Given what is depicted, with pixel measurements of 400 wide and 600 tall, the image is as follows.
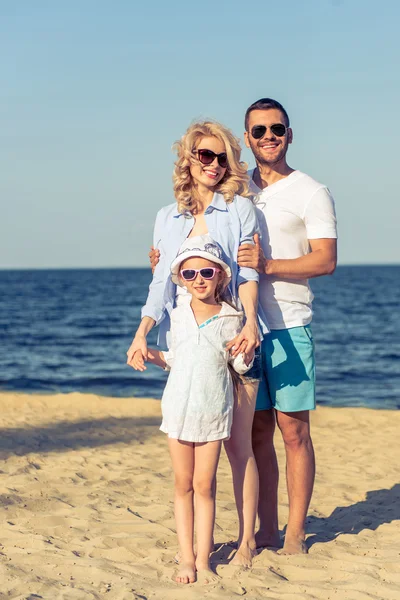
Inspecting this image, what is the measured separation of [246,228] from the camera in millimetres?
3865

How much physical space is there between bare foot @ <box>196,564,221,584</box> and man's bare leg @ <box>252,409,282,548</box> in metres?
0.72

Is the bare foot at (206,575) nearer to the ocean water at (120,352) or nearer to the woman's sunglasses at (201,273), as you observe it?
the woman's sunglasses at (201,273)

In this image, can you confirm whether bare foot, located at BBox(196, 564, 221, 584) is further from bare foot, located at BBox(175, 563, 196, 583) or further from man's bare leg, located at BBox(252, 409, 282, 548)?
man's bare leg, located at BBox(252, 409, 282, 548)

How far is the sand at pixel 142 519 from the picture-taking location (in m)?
3.82

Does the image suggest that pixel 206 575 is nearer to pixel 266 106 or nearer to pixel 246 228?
pixel 246 228

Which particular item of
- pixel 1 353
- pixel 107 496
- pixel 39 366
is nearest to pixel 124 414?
pixel 107 496

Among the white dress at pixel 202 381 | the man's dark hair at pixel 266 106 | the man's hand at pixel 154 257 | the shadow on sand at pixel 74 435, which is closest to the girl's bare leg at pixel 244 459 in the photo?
the white dress at pixel 202 381

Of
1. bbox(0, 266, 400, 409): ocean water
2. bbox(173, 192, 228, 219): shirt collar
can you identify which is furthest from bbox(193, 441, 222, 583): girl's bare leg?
bbox(0, 266, 400, 409): ocean water

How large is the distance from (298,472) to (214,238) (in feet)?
4.78

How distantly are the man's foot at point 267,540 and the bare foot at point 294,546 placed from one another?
106 millimetres

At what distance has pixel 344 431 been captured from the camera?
30.3 ft

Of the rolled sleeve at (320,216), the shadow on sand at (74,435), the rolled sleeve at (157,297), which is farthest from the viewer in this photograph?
the shadow on sand at (74,435)

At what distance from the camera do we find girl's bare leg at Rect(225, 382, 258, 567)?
383 cm

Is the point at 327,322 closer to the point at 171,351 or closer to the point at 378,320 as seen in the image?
the point at 378,320
